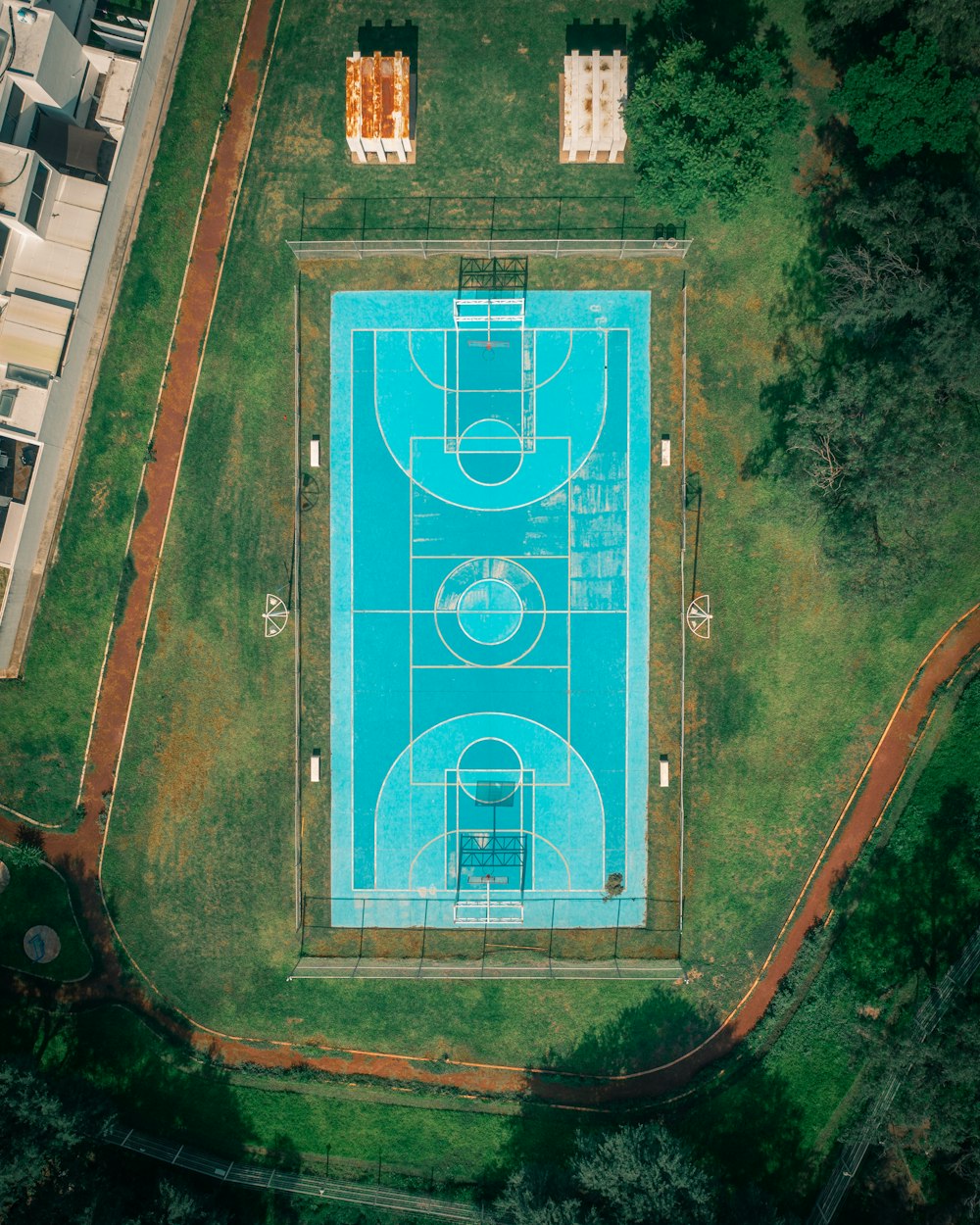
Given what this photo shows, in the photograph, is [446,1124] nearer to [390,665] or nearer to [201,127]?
[390,665]

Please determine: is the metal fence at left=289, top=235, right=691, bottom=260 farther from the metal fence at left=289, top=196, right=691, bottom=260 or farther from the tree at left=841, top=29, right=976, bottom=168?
the tree at left=841, top=29, right=976, bottom=168

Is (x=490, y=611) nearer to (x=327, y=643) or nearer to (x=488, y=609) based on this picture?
(x=488, y=609)

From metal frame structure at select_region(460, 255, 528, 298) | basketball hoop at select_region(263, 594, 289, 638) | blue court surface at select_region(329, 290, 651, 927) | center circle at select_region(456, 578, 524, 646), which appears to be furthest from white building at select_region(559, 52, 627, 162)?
basketball hoop at select_region(263, 594, 289, 638)

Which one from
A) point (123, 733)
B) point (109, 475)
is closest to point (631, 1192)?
point (123, 733)

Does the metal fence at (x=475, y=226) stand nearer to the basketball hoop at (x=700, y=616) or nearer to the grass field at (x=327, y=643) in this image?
the grass field at (x=327, y=643)

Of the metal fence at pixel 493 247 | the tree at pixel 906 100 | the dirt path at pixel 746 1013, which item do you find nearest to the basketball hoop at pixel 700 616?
the dirt path at pixel 746 1013

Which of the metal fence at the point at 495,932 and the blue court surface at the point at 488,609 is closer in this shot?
the blue court surface at the point at 488,609

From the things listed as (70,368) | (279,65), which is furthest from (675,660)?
(279,65)
